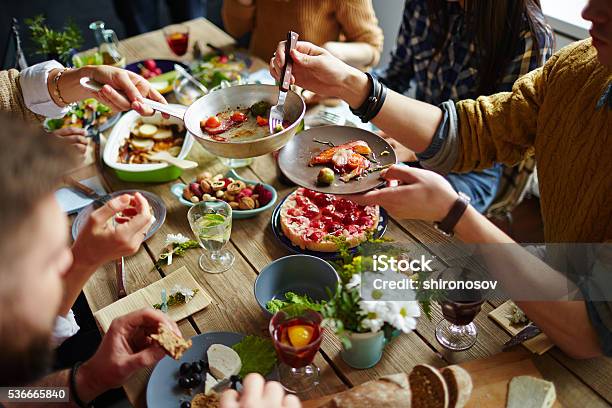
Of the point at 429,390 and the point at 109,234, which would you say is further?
the point at 109,234

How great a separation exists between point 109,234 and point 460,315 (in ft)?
2.68

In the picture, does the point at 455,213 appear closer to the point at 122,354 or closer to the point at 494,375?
the point at 494,375

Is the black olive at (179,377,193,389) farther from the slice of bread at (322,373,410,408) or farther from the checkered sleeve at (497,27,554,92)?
the checkered sleeve at (497,27,554,92)

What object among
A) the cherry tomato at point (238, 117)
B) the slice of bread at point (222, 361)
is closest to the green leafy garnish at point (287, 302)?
the slice of bread at point (222, 361)

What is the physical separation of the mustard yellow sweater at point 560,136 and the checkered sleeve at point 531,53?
0.77 ft

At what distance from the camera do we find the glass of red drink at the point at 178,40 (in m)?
2.48

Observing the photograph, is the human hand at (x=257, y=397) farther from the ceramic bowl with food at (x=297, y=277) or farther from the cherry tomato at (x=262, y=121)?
the cherry tomato at (x=262, y=121)

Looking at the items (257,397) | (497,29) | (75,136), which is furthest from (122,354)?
(497,29)

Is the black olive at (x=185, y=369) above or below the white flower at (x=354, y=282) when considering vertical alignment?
below

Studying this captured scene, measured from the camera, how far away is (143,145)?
6.28 ft

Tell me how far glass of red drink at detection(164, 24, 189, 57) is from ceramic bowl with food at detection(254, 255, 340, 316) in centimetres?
154

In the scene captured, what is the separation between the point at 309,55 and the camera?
170 cm

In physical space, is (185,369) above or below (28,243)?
below

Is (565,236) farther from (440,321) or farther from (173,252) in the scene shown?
(173,252)
